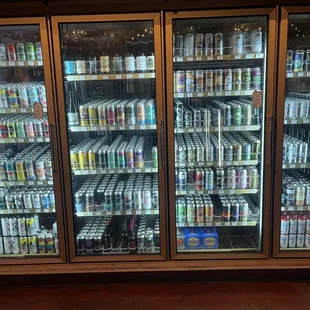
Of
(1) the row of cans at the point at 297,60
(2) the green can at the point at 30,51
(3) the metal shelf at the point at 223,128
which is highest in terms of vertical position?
(2) the green can at the point at 30,51

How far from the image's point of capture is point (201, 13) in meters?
2.16

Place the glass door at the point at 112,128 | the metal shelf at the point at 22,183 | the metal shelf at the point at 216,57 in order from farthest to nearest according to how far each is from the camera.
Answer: the metal shelf at the point at 22,183, the glass door at the point at 112,128, the metal shelf at the point at 216,57

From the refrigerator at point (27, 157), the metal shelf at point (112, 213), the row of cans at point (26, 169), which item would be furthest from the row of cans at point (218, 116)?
the row of cans at point (26, 169)

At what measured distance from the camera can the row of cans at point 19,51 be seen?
241cm

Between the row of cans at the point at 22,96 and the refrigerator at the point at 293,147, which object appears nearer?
the refrigerator at the point at 293,147

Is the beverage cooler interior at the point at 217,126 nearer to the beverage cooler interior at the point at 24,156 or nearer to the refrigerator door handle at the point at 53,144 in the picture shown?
the refrigerator door handle at the point at 53,144

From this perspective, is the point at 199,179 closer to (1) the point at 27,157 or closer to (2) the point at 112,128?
(2) the point at 112,128

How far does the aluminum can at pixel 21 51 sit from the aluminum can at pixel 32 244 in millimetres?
1459

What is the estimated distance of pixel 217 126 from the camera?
2471 mm

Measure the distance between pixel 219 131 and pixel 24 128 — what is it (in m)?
1.55

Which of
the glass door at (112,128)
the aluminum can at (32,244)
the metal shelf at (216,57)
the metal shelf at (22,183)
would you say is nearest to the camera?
the metal shelf at (216,57)

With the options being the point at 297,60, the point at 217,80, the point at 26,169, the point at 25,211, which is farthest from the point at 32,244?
the point at 297,60

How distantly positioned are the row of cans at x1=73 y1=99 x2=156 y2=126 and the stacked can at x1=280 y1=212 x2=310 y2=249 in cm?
137

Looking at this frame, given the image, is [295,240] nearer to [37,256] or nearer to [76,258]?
[76,258]
